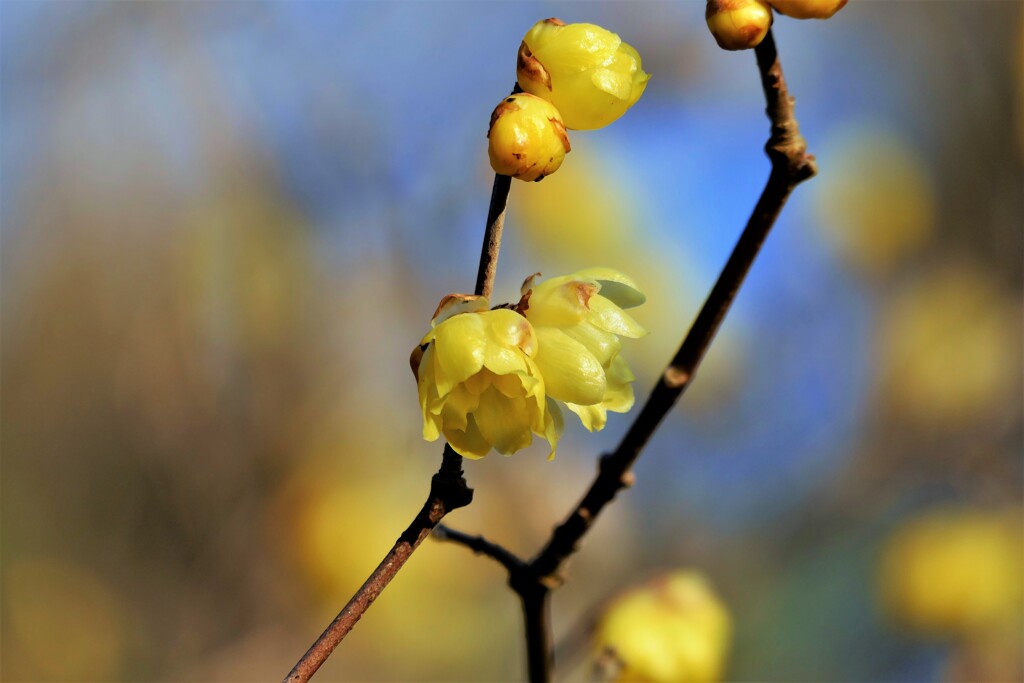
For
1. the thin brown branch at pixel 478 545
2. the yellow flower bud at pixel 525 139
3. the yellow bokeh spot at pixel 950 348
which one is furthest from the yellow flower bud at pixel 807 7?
the yellow bokeh spot at pixel 950 348

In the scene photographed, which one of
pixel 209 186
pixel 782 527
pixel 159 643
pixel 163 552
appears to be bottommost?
pixel 159 643

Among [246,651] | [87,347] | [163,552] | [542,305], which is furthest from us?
[87,347]

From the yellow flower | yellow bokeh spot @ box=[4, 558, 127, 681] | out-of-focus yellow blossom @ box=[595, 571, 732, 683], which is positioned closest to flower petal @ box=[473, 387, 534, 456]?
the yellow flower

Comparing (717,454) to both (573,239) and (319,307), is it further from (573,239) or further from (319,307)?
(319,307)

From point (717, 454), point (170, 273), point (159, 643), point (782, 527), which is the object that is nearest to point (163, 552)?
point (159, 643)

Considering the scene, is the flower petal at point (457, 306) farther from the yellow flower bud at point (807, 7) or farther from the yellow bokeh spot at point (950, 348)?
the yellow bokeh spot at point (950, 348)
